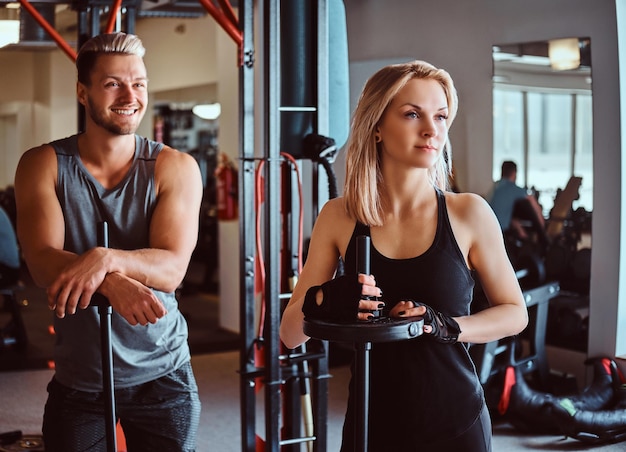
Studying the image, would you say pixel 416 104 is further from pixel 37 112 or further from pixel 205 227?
pixel 205 227

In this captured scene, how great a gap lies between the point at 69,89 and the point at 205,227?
199cm

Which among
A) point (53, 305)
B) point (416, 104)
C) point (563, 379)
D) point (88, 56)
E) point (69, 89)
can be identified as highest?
point (69, 89)

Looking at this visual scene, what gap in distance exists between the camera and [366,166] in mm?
1771

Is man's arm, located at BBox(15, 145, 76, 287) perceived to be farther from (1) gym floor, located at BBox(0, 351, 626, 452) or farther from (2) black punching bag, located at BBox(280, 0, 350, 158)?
(1) gym floor, located at BBox(0, 351, 626, 452)

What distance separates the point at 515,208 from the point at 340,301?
4429 millimetres

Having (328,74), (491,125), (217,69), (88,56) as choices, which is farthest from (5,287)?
(88,56)

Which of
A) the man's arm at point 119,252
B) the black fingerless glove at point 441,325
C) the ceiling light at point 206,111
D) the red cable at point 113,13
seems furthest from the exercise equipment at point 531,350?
the ceiling light at point 206,111

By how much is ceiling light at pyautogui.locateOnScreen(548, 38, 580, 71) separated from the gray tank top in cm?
385

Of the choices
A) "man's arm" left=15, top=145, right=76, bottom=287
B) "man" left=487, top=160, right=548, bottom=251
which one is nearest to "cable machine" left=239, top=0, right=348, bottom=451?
"man's arm" left=15, top=145, right=76, bottom=287

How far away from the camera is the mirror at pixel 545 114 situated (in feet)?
17.5

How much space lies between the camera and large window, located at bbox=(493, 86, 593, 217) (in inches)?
213

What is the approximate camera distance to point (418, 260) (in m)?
1.68

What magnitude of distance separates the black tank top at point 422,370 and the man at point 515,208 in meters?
4.08

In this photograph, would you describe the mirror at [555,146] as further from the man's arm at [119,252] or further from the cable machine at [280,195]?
the man's arm at [119,252]
